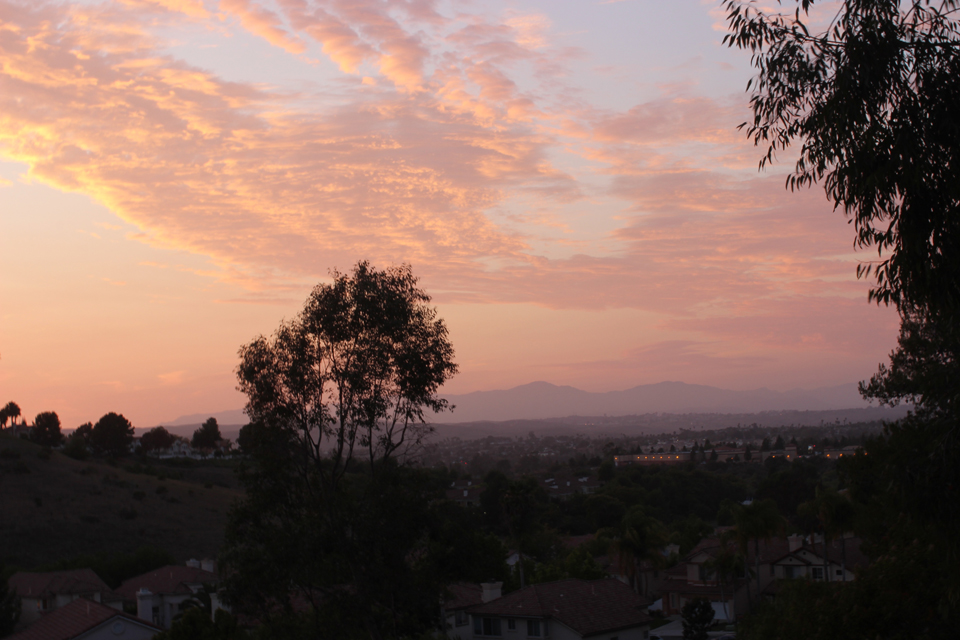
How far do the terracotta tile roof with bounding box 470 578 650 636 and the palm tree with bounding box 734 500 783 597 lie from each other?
44.3 ft

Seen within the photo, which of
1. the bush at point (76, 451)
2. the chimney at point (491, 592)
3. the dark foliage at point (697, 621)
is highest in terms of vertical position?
the bush at point (76, 451)

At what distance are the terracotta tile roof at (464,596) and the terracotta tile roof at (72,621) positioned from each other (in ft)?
44.1

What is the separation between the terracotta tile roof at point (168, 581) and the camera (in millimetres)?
51531

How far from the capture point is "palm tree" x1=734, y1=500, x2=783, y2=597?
48375 mm

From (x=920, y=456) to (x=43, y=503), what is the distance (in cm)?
8502

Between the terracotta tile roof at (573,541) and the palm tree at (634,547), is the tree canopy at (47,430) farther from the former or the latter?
the palm tree at (634,547)

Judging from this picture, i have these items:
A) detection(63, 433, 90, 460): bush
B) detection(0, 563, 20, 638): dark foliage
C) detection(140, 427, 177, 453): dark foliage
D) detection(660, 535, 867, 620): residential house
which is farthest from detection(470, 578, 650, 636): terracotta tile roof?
detection(140, 427, 177, 453): dark foliage

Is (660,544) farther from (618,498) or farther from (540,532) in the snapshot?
(618,498)

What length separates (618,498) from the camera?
9575 cm

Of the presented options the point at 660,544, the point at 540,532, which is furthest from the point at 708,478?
the point at 660,544

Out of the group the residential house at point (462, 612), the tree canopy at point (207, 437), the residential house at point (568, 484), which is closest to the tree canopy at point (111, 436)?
the tree canopy at point (207, 437)

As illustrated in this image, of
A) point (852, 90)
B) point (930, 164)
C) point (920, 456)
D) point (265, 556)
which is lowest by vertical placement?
point (265, 556)

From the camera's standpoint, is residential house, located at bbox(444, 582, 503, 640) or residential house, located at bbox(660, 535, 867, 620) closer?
residential house, located at bbox(444, 582, 503, 640)

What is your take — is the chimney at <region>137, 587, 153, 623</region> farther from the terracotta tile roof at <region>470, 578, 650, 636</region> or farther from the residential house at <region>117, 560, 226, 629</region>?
the terracotta tile roof at <region>470, 578, 650, 636</region>
